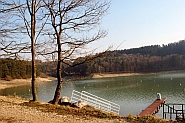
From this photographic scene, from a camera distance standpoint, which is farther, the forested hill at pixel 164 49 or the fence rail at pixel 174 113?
the forested hill at pixel 164 49

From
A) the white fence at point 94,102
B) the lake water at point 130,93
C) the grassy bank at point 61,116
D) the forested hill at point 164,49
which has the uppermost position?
the forested hill at point 164,49

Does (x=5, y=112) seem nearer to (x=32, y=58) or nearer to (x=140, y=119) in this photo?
(x=32, y=58)

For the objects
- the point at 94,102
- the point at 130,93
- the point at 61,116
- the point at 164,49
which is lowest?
the point at 130,93

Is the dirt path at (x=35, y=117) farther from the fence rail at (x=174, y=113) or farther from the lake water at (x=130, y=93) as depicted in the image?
the fence rail at (x=174, y=113)

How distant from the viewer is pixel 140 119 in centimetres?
778

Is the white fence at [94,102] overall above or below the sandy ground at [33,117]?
below

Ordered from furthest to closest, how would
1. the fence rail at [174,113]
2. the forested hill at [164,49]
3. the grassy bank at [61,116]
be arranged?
the forested hill at [164,49] < the fence rail at [174,113] < the grassy bank at [61,116]

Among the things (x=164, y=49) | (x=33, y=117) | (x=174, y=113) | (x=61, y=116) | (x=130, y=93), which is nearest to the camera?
(x=33, y=117)

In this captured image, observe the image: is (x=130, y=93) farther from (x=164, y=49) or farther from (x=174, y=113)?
(x=164, y=49)

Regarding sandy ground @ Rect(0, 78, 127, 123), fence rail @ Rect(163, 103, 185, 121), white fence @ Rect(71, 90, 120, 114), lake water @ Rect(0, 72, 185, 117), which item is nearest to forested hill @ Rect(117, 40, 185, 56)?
lake water @ Rect(0, 72, 185, 117)

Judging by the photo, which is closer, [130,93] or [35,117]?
[35,117]

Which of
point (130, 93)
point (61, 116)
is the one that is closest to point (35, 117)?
point (61, 116)

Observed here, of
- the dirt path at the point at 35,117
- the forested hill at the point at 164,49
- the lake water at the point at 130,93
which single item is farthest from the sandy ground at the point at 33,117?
the forested hill at the point at 164,49

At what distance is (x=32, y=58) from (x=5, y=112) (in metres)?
2.79
